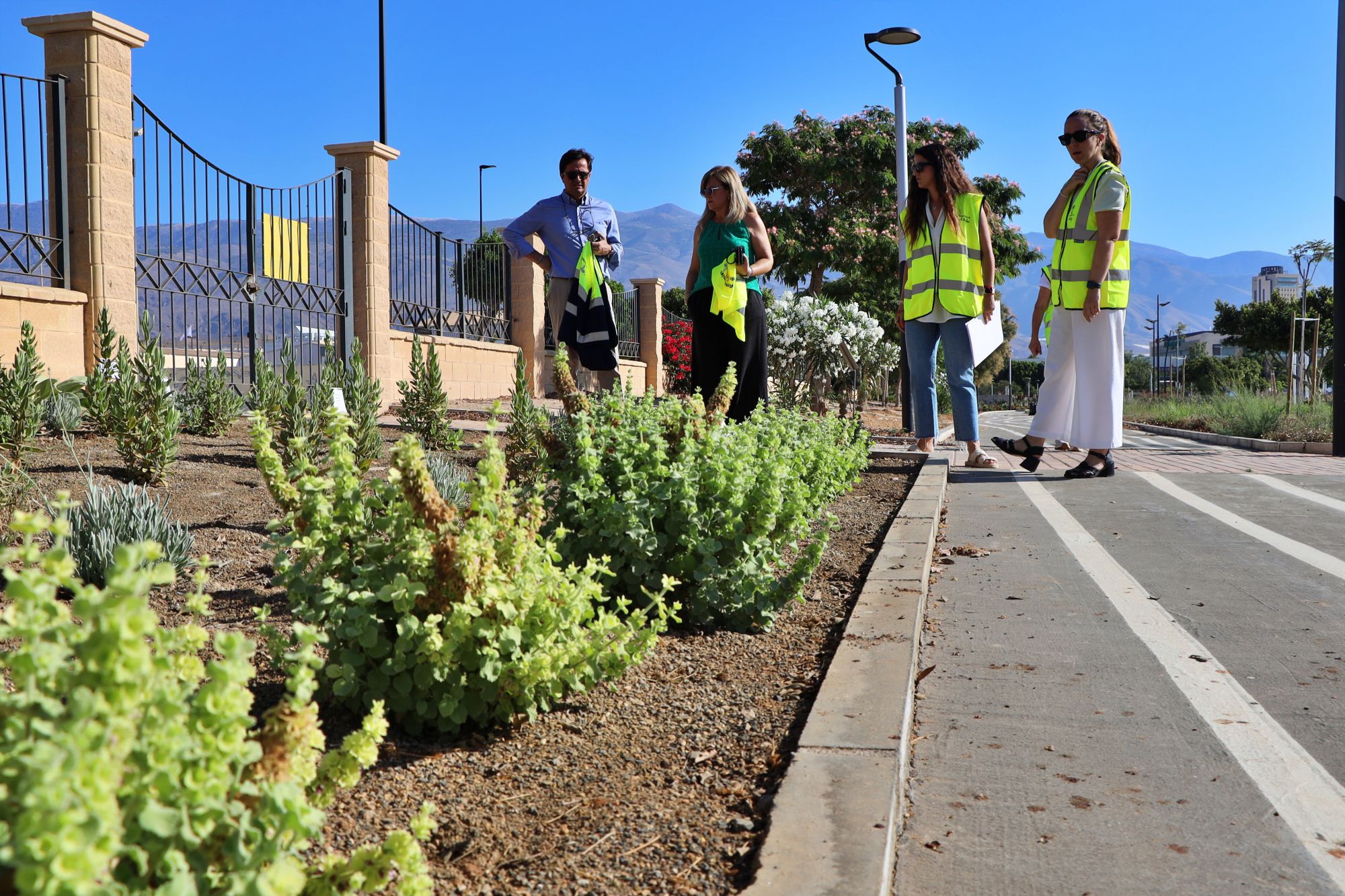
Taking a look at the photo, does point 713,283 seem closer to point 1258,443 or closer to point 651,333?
point 1258,443

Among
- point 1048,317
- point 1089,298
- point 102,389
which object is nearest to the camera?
point 102,389

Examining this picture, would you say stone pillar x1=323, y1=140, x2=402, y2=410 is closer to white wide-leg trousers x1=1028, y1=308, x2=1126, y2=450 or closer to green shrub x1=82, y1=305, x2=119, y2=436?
green shrub x1=82, y1=305, x2=119, y2=436

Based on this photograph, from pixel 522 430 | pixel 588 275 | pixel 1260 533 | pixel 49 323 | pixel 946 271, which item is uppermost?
pixel 946 271

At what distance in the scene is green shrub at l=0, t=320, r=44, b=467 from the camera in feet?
16.2

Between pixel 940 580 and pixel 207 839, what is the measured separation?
350 centimetres

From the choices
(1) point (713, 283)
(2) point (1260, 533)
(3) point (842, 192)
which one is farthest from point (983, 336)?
(3) point (842, 192)

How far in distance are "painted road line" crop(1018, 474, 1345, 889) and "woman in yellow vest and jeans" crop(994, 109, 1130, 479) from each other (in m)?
3.76

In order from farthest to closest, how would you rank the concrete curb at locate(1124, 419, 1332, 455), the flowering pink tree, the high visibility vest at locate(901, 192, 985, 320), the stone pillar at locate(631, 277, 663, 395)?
the flowering pink tree → the stone pillar at locate(631, 277, 663, 395) → the concrete curb at locate(1124, 419, 1332, 455) → the high visibility vest at locate(901, 192, 985, 320)

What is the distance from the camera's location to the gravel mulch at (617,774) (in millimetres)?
1827

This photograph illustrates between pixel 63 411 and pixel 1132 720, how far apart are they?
18.9 ft

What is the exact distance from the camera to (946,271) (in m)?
7.73

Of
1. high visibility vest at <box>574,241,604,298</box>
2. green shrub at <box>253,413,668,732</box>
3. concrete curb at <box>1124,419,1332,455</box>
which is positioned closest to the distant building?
concrete curb at <box>1124,419,1332,455</box>

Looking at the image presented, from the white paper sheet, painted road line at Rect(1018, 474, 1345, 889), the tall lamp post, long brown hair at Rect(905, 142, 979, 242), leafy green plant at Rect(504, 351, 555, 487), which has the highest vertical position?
the tall lamp post

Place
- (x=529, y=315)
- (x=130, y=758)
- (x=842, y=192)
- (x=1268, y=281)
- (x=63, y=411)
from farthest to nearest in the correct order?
(x=1268, y=281) → (x=842, y=192) → (x=529, y=315) → (x=63, y=411) → (x=130, y=758)
